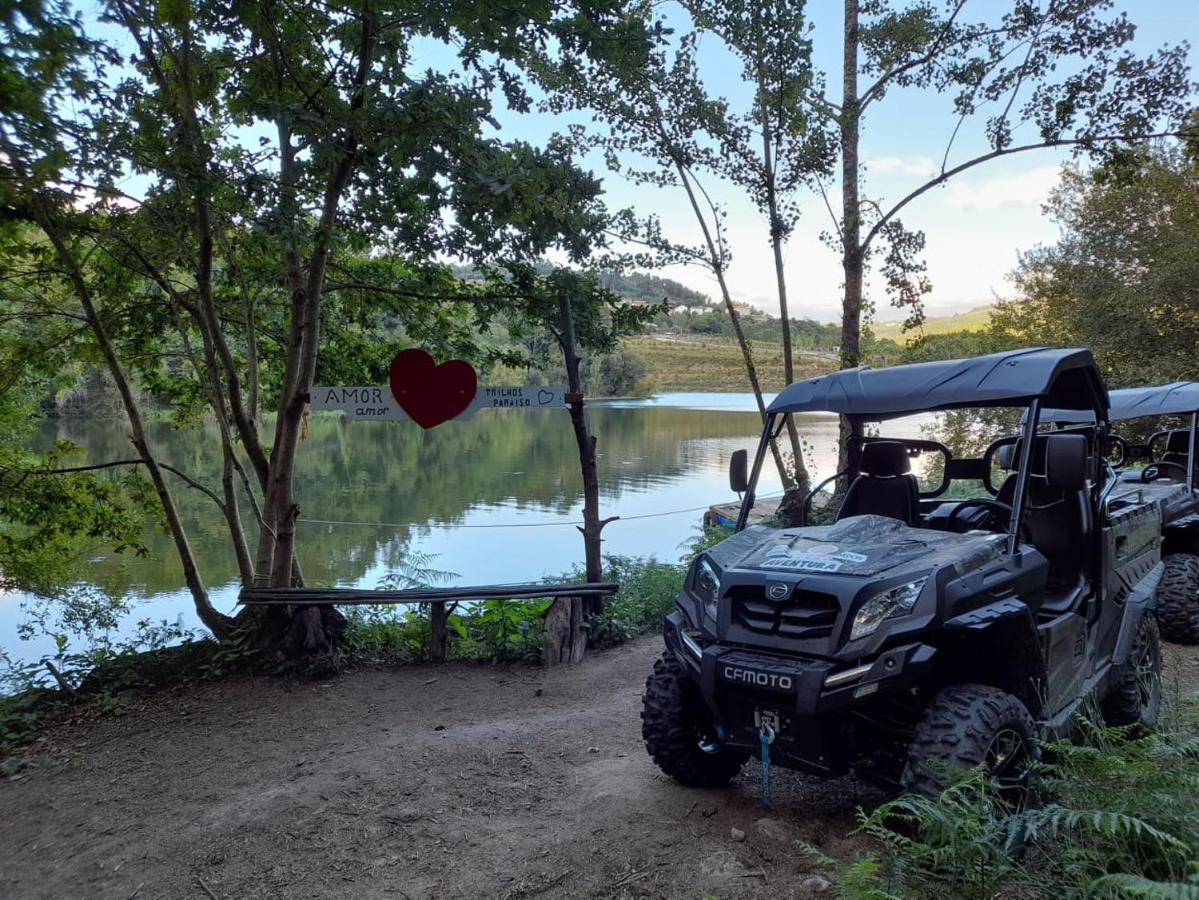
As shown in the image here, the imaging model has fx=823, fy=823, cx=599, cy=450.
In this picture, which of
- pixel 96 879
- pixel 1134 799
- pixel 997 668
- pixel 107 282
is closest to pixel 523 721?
pixel 96 879

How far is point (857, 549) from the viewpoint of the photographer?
3525 millimetres

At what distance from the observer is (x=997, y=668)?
11.2 ft

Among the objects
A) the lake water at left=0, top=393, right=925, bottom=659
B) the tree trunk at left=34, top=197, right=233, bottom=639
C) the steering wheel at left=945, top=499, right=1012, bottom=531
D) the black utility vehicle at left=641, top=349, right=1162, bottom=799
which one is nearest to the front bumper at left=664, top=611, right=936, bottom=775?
the black utility vehicle at left=641, top=349, right=1162, bottom=799

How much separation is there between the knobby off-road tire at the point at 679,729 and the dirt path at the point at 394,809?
0.41 ft

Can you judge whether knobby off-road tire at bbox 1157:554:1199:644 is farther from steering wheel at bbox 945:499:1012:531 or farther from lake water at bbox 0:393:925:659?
lake water at bbox 0:393:925:659

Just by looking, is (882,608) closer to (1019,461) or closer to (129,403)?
(1019,461)

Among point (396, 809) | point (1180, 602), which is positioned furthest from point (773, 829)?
point (1180, 602)

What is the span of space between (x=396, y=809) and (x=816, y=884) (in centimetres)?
211

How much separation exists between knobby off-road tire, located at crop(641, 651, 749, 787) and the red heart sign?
145 inches

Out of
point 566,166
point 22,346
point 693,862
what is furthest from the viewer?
point 22,346

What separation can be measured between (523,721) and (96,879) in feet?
8.37

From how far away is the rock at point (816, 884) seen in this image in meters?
2.96

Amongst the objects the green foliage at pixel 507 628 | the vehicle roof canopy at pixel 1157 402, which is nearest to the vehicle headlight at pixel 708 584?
the green foliage at pixel 507 628

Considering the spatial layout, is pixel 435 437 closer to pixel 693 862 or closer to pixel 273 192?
pixel 273 192
